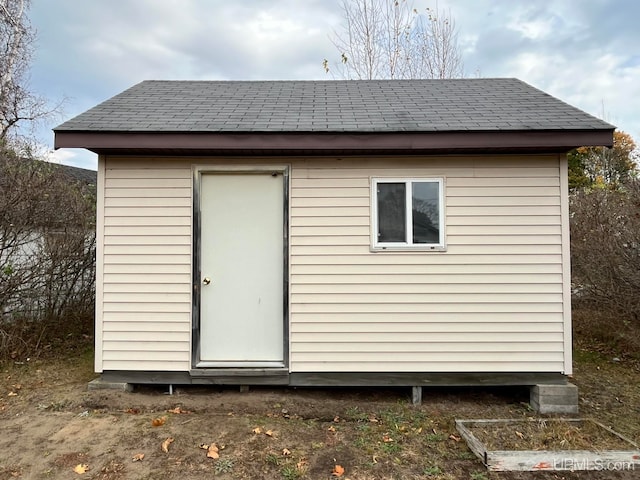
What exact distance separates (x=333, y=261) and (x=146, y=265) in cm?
190

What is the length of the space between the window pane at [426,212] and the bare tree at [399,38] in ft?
35.5

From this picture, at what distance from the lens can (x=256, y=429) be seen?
3.27m

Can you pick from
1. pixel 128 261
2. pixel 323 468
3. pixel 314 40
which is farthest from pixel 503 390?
pixel 314 40

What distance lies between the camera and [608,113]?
13961 millimetres

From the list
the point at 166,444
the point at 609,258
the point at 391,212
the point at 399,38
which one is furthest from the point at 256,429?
the point at 399,38

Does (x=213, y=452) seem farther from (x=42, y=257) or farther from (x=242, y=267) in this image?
(x=42, y=257)

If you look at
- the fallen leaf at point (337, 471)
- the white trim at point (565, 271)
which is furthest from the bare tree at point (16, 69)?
the white trim at point (565, 271)

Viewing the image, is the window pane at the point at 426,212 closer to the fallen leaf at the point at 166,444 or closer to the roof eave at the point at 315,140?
→ the roof eave at the point at 315,140

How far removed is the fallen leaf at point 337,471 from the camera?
2.68 meters

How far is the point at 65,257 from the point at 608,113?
1714 cm

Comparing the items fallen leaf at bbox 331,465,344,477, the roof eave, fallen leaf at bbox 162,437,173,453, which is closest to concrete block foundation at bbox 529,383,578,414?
fallen leaf at bbox 331,465,344,477

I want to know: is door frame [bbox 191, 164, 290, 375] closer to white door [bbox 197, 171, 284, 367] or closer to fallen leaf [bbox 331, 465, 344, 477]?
white door [bbox 197, 171, 284, 367]

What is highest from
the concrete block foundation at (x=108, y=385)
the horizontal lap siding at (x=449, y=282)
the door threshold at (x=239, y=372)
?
the horizontal lap siding at (x=449, y=282)

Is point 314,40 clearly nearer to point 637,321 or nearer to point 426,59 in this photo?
point 426,59
